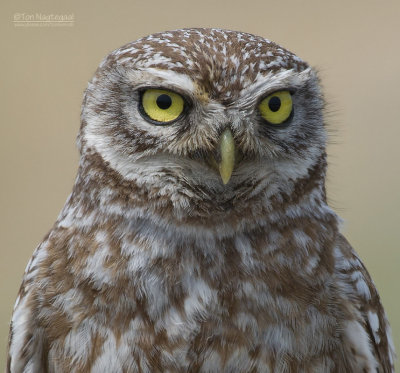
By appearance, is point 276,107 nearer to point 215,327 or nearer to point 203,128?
point 203,128

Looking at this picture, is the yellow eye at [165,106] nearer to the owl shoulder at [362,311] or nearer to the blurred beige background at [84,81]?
the owl shoulder at [362,311]

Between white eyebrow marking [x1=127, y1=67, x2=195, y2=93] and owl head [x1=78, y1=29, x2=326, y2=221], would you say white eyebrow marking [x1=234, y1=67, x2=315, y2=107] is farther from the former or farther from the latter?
white eyebrow marking [x1=127, y1=67, x2=195, y2=93]

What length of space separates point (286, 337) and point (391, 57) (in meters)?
7.24

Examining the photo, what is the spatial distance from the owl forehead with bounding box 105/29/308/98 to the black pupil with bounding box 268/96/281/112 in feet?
0.32

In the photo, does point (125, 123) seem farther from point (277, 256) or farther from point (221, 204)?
point (277, 256)

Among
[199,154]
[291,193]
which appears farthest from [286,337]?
[199,154]

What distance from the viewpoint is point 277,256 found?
10.8ft

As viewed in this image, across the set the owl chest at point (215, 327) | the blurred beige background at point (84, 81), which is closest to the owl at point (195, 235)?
the owl chest at point (215, 327)

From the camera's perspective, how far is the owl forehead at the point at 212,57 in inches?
122

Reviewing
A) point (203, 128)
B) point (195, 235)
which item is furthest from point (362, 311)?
point (203, 128)

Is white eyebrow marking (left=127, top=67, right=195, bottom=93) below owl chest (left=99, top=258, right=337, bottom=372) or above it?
above

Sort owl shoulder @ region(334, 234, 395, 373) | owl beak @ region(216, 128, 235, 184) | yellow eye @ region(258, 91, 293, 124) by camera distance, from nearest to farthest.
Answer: owl beak @ region(216, 128, 235, 184), yellow eye @ region(258, 91, 293, 124), owl shoulder @ region(334, 234, 395, 373)

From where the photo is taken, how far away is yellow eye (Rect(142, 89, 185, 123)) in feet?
10.2

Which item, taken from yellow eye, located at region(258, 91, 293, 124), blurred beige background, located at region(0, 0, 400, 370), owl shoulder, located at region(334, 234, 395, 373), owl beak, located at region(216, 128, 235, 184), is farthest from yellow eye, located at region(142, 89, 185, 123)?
blurred beige background, located at region(0, 0, 400, 370)
